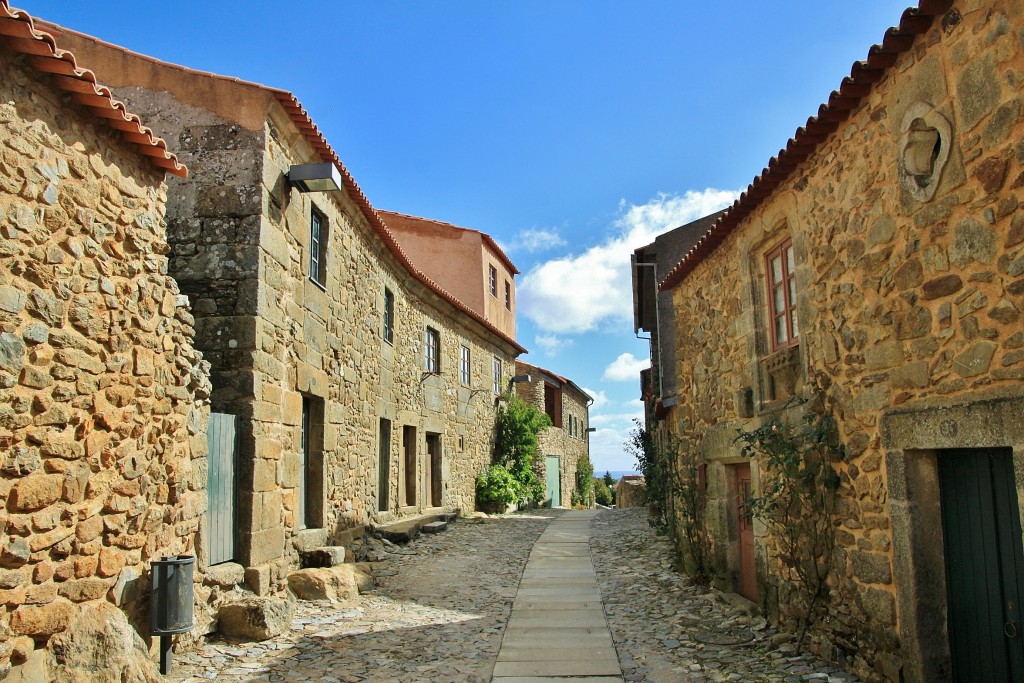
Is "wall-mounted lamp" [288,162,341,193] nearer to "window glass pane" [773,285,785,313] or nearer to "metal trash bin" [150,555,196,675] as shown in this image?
"metal trash bin" [150,555,196,675]

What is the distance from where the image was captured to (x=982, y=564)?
13.2 ft

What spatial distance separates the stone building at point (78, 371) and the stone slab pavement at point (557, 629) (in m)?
2.57

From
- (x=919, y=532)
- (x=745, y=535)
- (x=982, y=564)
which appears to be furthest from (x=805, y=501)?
(x=745, y=535)

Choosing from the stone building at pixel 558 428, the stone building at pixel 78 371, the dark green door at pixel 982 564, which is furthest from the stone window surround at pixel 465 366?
the dark green door at pixel 982 564

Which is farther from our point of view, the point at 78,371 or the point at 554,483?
the point at 554,483

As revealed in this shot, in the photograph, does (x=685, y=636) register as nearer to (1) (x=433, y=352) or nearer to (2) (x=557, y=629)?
(2) (x=557, y=629)

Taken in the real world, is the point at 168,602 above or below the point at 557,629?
above

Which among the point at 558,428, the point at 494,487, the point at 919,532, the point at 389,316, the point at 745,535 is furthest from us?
the point at 558,428

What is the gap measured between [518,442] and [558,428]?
623 centimetres

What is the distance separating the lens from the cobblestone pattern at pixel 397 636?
17.5 feet

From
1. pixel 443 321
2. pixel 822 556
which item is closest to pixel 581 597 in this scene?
pixel 822 556

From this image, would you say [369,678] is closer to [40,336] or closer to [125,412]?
[125,412]

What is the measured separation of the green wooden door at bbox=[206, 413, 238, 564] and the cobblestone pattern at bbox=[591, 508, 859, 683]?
11.0 ft

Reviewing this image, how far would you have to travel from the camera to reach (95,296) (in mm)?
4527
